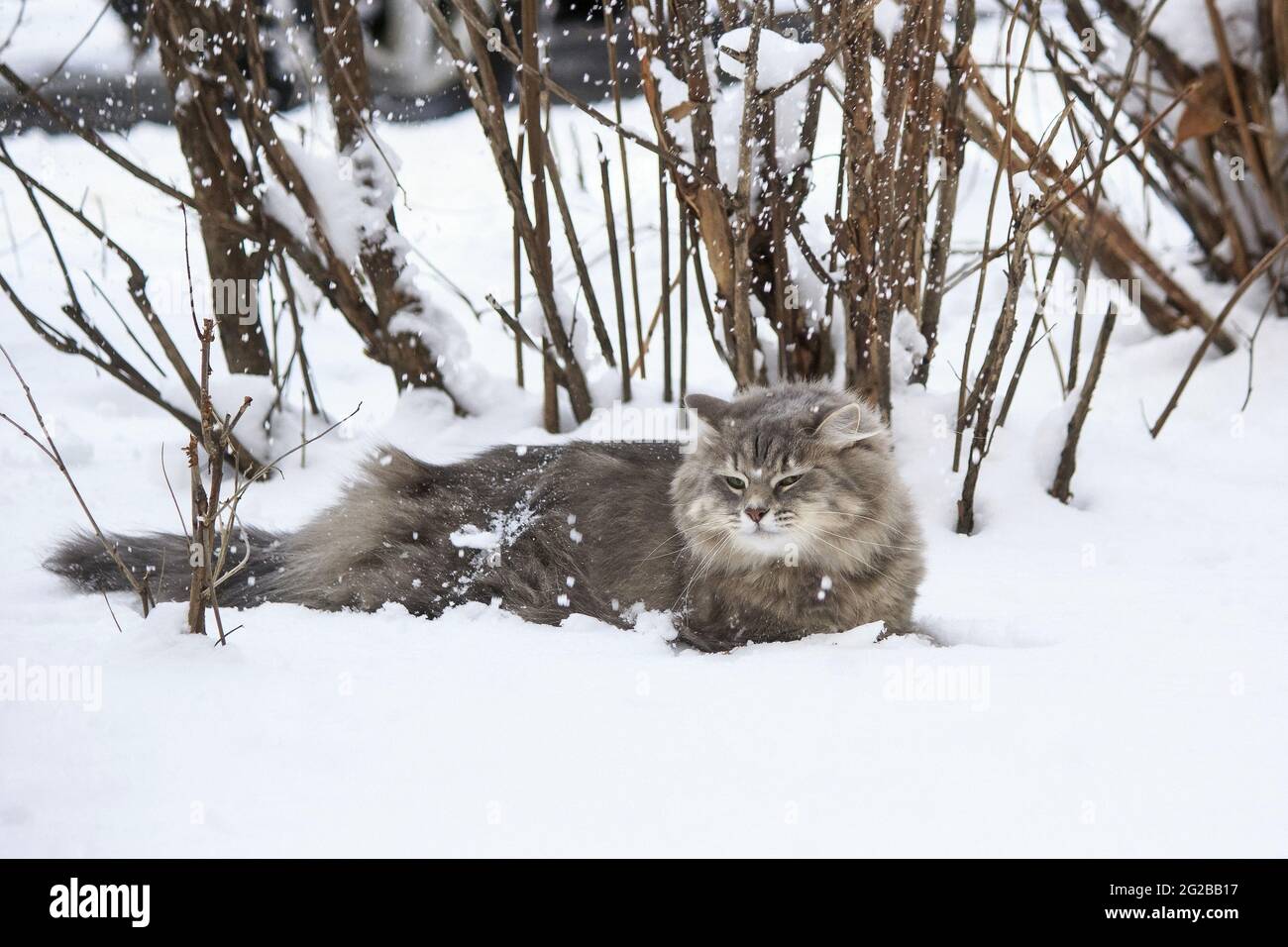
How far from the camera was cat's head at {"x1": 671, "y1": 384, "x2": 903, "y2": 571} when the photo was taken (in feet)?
9.73

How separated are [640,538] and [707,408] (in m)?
0.45

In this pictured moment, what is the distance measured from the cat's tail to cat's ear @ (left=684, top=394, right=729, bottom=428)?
1.33 metres

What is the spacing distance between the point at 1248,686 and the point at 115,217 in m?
7.40

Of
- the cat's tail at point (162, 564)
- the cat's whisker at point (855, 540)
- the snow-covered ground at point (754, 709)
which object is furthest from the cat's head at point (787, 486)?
the cat's tail at point (162, 564)

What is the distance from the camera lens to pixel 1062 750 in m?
1.99

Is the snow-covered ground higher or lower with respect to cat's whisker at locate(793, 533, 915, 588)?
lower

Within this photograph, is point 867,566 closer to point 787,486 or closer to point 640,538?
point 787,486

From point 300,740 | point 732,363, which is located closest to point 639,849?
point 300,740

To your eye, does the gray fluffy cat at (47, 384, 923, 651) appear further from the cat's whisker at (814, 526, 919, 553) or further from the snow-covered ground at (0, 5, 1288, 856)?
the snow-covered ground at (0, 5, 1288, 856)

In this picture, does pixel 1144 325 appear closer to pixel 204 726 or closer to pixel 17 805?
pixel 204 726

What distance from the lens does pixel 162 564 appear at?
3.07 metres

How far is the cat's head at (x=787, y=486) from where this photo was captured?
9.73 ft

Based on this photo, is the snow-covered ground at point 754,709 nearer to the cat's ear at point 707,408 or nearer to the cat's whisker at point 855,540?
the cat's whisker at point 855,540

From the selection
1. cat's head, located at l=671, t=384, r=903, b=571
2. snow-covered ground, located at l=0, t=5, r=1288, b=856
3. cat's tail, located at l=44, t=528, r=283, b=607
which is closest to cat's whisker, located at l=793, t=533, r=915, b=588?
cat's head, located at l=671, t=384, r=903, b=571
